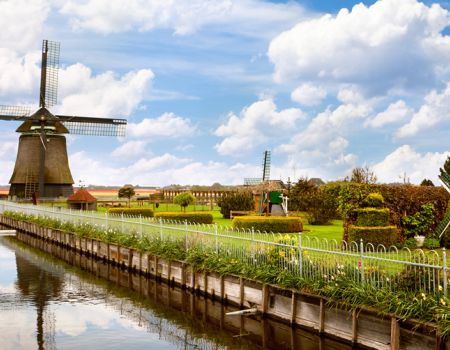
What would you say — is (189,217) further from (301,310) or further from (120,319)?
(301,310)

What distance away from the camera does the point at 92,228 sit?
93.9ft

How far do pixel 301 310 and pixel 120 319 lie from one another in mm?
5177

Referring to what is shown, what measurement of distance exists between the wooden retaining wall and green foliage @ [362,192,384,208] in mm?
9148

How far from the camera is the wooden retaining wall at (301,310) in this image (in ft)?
33.0

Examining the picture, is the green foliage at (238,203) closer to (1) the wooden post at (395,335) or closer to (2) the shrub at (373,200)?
(2) the shrub at (373,200)

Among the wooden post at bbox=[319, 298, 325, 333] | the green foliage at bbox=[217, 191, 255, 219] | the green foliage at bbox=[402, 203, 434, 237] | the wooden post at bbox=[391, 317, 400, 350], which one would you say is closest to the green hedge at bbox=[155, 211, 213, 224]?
the green foliage at bbox=[217, 191, 255, 219]

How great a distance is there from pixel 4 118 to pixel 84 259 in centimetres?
3864

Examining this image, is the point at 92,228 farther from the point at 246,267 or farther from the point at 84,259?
the point at 246,267

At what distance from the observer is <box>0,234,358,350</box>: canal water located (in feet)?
41.3

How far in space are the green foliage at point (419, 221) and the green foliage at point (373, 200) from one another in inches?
112

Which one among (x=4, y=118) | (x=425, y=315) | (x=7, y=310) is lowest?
(x=7, y=310)

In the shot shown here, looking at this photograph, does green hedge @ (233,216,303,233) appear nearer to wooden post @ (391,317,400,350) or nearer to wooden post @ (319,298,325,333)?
wooden post @ (319,298,325,333)

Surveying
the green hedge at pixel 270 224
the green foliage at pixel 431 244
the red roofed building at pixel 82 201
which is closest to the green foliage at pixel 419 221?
the green foliage at pixel 431 244

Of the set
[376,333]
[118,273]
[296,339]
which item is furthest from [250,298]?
[118,273]
